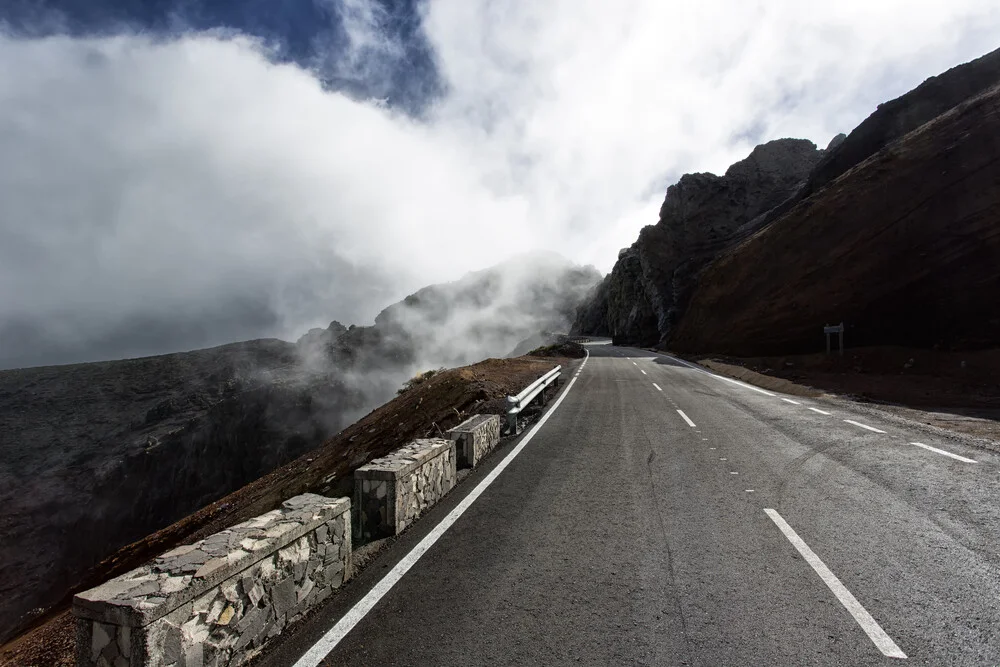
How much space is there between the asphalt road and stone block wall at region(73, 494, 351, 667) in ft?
0.73

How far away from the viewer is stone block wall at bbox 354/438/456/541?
4734 millimetres

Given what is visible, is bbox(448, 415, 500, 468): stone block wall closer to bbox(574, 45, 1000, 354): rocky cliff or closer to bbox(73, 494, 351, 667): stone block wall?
bbox(73, 494, 351, 667): stone block wall

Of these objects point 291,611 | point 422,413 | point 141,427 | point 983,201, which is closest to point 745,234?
point 983,201

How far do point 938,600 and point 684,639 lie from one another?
1981 millimetres

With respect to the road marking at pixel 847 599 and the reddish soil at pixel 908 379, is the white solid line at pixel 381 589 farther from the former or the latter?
the reddish soil at pixel 908 379

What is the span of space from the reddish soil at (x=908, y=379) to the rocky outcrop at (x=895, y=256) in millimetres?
2938

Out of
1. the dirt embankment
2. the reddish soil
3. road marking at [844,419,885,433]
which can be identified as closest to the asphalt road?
road marking at [844,419,885,433]

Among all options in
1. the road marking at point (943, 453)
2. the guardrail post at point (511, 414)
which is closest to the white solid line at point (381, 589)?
the guardrail post at point (511, 414)

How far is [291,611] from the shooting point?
328 cm

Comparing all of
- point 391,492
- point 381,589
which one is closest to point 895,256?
point 391,492

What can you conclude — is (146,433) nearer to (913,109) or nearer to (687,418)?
(687,418)

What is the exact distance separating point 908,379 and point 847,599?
20934 millimetres

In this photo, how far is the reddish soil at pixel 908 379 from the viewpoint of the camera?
12.1m

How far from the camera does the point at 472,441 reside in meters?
7.23
